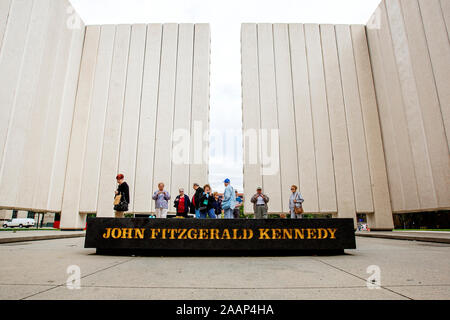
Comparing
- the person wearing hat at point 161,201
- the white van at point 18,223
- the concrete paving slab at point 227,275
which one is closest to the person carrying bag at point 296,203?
the person wearing hat at point 161,201

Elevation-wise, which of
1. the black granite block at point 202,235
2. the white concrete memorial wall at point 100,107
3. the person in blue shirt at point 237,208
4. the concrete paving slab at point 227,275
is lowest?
the concrete paving slab at point 227,275

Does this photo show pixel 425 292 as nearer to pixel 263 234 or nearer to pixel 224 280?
pixel 224 280

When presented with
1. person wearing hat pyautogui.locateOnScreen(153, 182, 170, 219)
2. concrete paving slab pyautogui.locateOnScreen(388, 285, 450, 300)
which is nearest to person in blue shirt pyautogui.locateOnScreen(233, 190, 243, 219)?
person wearing hat pyautogui.locateOnScreen(153, 182, 170, 219)

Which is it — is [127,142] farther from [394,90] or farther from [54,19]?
[394,90]

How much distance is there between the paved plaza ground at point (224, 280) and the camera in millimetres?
2420

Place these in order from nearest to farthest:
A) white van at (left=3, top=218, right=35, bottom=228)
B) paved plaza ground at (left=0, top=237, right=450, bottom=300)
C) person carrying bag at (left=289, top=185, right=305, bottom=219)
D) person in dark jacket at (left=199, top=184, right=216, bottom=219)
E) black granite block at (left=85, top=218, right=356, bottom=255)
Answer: paved plaza ground at (left=0, top=237, right=450, bottom=300), black granite block at (left=85, top=218, right=356, bottom=255), person in dark jacket at (left=199, top=184, right=216, bottom=219), person carrying bag at (left=289, top=185, right=305, bottom=219), white van at (left=3, top=218, right=35, bottom=228)

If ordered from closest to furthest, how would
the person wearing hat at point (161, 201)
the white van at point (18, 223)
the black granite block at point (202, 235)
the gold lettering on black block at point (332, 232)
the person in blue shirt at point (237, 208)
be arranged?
the black granite block at point (202, 235)
the gold lettering on black block at point (332, 232)
the person wearing hat at point (161, 201)
the person in blue shirt at point (237, 208)
the white van at point (18, 223)

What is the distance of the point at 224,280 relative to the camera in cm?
307

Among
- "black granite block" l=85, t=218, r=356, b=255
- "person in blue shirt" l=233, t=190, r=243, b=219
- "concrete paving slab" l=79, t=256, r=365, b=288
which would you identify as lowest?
"concrete paving slab" l=79, t=256, r=365, b=288

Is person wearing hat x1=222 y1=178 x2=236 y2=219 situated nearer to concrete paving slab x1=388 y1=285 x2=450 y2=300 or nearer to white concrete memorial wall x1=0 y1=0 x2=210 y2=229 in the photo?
concrete paving slab x1=388 y1=285 x2=450 y2=300

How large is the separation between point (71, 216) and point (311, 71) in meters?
16.5

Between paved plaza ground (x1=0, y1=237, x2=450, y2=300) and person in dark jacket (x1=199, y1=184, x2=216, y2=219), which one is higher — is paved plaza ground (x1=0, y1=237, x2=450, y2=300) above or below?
below

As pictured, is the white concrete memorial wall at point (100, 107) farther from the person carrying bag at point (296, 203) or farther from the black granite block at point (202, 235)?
the black granite block at point (202, 235)

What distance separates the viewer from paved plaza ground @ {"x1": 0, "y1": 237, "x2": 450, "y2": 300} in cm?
242
